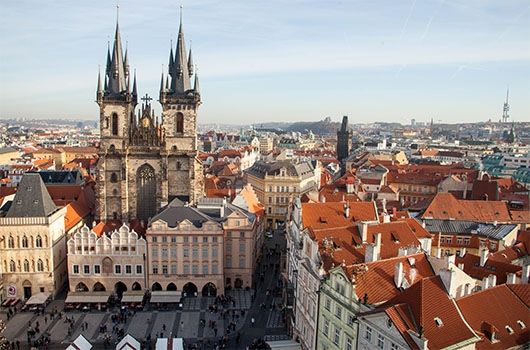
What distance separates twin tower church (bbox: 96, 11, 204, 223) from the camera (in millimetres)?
77125

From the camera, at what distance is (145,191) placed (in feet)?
259

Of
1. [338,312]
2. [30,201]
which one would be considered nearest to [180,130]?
[30,201]

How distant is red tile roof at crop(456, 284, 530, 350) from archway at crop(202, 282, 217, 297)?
3887 cm

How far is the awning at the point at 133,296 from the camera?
6216 cm

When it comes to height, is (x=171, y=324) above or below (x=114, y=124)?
below

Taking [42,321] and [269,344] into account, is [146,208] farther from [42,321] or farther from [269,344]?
[269,344]

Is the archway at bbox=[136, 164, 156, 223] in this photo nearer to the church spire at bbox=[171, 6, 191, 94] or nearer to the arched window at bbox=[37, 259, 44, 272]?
the church spire at bbox=[171, 6, 191, 94]

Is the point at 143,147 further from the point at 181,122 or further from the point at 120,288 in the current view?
the point at 120,288

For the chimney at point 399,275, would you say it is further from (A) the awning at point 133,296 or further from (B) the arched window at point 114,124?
(B) the arched window at point 114,124

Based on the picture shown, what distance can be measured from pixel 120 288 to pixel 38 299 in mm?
9951

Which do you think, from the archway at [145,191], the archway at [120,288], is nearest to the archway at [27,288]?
the archway at [120,288]

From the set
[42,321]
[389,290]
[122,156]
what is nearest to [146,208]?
[122,156]

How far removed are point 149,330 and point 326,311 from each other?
24.3 meters

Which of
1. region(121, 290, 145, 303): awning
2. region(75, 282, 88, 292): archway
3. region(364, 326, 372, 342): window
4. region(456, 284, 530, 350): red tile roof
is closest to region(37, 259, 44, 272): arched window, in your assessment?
region(75, 282, 88, 292): archway
